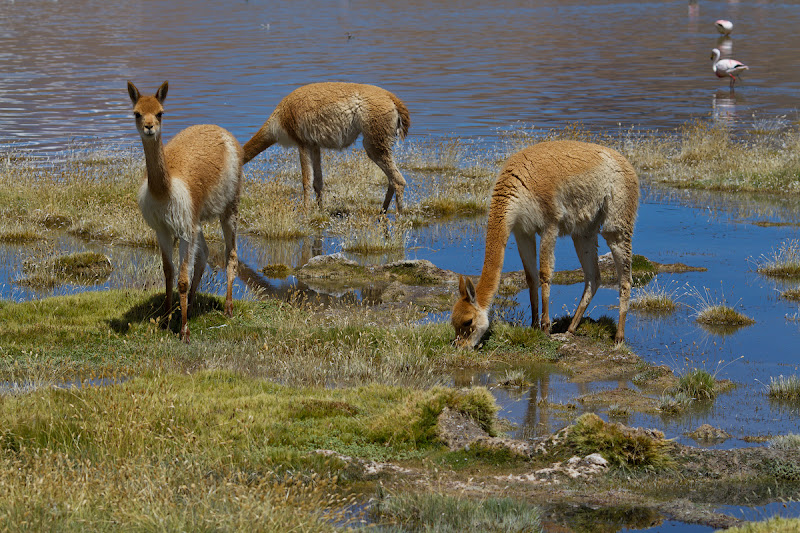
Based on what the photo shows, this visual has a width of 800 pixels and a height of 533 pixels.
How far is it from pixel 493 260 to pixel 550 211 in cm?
88

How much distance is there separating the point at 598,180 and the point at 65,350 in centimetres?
603

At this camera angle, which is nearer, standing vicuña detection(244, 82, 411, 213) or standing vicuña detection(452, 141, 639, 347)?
standing vicuña detection(452, 141, 639, 347)

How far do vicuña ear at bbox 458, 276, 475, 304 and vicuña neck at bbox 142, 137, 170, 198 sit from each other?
3208 mm

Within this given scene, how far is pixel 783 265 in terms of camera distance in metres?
14.0

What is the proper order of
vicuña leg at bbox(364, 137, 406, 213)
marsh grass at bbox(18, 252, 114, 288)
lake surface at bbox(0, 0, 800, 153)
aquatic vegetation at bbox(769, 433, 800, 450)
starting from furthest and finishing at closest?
lake surface at bbox(0, 0, 800, 153) < vicuña leg at bbox(364, 137, 406, 213) < marsh grass at bbox(18, 252, 114, 288) < aquatic vegetation at bbox(769, 433, 800, 450)

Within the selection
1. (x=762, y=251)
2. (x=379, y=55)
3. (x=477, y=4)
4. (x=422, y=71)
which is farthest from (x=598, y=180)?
(x=477, y=4)

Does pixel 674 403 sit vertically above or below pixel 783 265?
above

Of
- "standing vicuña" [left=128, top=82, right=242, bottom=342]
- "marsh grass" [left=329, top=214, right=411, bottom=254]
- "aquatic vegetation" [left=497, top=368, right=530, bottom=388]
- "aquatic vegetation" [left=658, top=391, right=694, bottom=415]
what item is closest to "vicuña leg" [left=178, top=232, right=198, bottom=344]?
"standing vicuña" [left=128, top=82, right=242, bottom=342]

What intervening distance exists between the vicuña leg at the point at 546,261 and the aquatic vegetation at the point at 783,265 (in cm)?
488

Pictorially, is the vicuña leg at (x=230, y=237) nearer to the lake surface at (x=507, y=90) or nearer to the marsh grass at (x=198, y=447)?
the lake surface at (x=507, y=90)

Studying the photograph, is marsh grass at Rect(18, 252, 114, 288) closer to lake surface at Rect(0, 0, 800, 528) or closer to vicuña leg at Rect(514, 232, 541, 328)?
lake surface at Rect(0, 0, 800, 528)

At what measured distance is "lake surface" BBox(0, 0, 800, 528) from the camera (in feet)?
37.5

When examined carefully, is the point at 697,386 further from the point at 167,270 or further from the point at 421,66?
the point at 421,66

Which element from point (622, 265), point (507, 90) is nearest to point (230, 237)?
point (622, 265)
